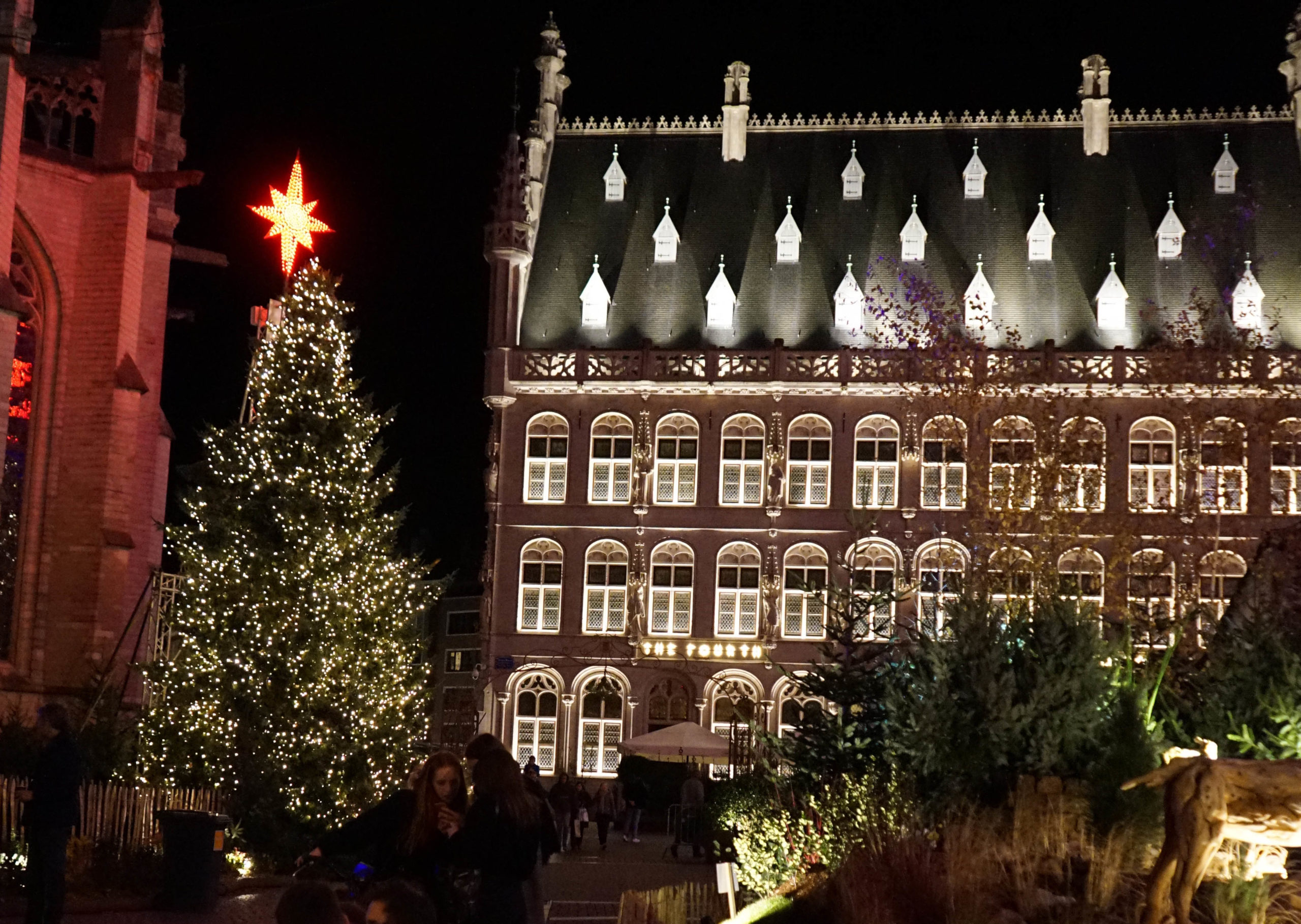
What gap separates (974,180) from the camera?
47531 millimetres

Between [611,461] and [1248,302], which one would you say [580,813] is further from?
[1248,302]

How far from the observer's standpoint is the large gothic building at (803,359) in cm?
4338

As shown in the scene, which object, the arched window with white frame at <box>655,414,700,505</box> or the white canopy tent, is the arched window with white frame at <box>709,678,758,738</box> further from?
the white canopy tent

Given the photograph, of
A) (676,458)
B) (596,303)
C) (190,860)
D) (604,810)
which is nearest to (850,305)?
(676,458)

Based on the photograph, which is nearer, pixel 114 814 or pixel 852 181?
pixel 114 814

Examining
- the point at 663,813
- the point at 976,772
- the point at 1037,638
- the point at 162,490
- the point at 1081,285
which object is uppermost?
the point at 1081,285

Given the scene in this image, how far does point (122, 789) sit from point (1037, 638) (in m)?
8.36

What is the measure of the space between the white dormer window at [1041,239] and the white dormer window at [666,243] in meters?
9.33

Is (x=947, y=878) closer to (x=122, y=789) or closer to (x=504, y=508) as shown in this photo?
(x=122, y=789)

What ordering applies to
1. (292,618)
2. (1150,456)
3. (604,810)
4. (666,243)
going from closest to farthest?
(292,618)
(604,810)
(1150,456)
(666,243)

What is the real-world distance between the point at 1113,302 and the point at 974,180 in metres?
5.24

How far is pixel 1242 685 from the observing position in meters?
14.2

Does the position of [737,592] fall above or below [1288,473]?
below

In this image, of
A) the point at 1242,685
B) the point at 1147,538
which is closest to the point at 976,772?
the point at 1242,685
